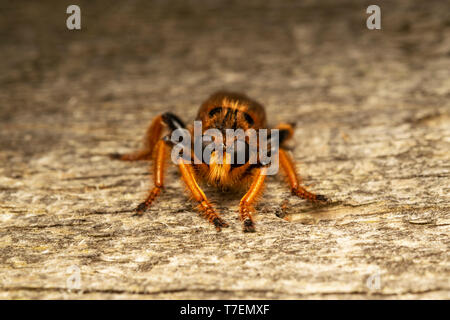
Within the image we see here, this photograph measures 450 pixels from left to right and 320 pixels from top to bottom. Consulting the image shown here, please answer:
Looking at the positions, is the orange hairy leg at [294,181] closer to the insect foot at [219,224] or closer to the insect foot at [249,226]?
the insect foot at [249,226]

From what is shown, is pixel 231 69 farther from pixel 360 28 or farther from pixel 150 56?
pixel 360 28

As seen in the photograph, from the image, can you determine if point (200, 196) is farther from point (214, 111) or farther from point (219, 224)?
point (214, 111)

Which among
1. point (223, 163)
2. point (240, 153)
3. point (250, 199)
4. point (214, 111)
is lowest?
point (250, 199)

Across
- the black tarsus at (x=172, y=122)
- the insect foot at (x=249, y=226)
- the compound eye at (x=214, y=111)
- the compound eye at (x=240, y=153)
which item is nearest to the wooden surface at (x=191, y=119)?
the insect foot at (x=249, y=226)

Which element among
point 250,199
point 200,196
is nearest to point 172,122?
point 200,196

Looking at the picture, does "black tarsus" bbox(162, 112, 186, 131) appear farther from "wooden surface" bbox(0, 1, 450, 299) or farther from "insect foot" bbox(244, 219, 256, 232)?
"insect foot" bbox(244, 219, 256, 232)

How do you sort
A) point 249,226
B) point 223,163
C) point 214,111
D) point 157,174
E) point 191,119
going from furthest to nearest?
point 191,119 → point 214,111 → point 157,174 → point 223,163 → point 249,226
